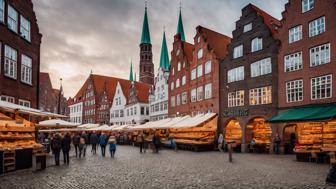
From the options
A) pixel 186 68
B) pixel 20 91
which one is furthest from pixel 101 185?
pixel 186 68

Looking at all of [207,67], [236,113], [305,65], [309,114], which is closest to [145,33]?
[207,67]

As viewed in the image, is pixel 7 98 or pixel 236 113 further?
pixel 236 113

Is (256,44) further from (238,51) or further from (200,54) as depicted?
(200,54)

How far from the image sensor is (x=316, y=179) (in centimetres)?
1188

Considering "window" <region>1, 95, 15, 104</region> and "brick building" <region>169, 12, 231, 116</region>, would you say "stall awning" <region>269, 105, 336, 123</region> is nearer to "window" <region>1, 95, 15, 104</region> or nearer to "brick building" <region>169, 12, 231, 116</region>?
"brick building" <region>169, 12, 231, 116</region>

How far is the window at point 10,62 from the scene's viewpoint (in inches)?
797

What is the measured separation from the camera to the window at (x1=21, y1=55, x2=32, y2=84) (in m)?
22.7

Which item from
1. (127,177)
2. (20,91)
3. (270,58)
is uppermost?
(270,58)

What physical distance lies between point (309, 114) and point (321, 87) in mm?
3000

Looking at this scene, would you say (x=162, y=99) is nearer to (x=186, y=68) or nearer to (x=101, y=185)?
(x=186, y=68)

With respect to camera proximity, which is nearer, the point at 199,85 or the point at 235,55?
the point at 235,55

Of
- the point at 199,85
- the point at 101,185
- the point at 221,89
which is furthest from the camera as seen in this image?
the point at 199,85

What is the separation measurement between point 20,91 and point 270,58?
2083 centimetres

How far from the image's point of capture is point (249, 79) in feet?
98.3
